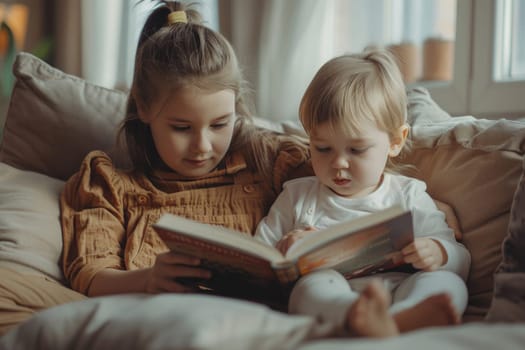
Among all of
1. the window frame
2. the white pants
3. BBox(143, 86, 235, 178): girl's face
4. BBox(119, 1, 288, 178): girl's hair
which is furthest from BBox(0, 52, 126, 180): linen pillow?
the window frame

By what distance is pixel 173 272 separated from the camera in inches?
42.6

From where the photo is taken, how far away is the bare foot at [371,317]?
806mm

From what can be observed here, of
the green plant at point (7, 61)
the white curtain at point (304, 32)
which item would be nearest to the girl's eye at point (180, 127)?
the white curtain at point (304, 32)

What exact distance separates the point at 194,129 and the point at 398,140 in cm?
44

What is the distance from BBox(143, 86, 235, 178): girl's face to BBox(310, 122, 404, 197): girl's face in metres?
0.23

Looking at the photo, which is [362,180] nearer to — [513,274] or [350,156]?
[350,156]

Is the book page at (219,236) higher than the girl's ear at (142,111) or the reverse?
the reverse

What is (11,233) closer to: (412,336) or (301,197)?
(301,197)

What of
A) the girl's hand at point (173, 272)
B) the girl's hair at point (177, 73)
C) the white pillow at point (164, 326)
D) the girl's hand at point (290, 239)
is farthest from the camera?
the girl's hair at point (177, 73)

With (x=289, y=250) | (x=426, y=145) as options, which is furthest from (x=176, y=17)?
(x=289, y=250)

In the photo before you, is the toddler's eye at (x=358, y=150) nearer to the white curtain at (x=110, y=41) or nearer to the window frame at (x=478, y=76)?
the window frame at (x=478, y=76)

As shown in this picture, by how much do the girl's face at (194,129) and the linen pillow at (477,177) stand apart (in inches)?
16.5

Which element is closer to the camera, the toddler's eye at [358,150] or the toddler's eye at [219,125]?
the toddler's eye at [358,150]

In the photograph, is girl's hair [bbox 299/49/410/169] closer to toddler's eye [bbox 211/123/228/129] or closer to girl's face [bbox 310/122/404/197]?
girl's face [bbox 310/122/404/197]
